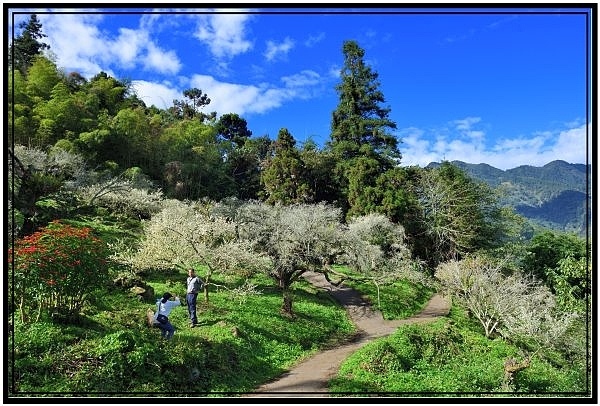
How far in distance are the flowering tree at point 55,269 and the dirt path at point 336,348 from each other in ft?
11.1

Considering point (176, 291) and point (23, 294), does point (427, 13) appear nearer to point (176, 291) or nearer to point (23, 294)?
point (23, 294)

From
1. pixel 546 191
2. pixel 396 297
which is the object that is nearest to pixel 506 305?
pixel 396 297

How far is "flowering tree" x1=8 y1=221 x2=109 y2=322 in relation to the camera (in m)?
6.43

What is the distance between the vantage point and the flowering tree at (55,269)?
6426 millimetres

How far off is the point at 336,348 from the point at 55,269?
22.3 ft

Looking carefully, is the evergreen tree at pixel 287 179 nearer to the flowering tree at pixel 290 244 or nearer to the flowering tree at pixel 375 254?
the flowering tree at pixel 375 254

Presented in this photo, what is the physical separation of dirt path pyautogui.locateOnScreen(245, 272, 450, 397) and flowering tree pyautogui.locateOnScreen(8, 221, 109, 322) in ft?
11.1

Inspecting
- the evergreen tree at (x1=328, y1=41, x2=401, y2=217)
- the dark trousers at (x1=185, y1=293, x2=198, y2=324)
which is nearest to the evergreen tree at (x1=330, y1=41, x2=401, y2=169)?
the evergreen tree at (x1=328, y1=41, x2=401, y2=217)

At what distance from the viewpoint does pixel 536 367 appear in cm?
1038

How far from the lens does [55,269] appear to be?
6715 mm

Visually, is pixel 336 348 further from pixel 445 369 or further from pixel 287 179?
pixel 287 179

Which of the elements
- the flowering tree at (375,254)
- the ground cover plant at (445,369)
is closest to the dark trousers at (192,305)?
the ground cover plant at (445,369)

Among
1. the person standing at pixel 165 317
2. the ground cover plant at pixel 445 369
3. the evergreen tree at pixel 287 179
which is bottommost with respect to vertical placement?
the ground cover plant at pixel 445 369

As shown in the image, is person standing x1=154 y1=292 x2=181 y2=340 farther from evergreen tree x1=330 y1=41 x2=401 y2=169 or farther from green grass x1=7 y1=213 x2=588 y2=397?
evergreen tree x1=330 y1=41 x2=401 y2=169
